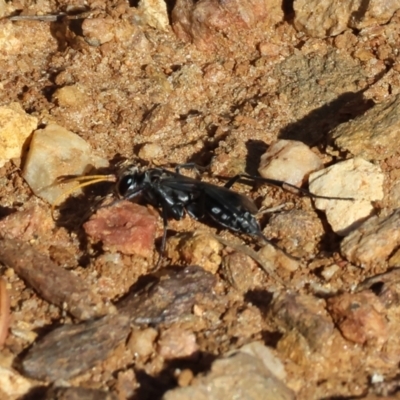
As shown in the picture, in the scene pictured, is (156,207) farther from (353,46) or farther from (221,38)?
(353,46)

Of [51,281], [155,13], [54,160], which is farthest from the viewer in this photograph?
[155,13]

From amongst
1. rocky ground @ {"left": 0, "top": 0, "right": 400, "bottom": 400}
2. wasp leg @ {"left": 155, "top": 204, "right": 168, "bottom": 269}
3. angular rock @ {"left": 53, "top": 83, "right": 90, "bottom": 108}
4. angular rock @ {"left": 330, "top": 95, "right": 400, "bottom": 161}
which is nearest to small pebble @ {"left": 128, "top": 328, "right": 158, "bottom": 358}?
rocky ground @ {"left": 0, "top": 0, "right": 400, "bottom": 400}

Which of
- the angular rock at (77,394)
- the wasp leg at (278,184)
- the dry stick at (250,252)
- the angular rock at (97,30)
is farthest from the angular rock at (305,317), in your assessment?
the angular rock at (97,30)

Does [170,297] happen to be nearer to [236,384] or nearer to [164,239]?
[164,239]

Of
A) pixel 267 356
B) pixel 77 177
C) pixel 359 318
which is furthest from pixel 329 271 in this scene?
pixel 77 177

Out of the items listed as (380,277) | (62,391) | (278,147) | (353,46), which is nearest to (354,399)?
A: (380,277)

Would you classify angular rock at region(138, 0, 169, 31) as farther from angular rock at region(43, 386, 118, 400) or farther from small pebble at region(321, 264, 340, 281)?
angular rock at region(43, 386, 118, 400)

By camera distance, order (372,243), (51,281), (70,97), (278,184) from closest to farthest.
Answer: (51,281)
(372,243)
(278,184)
(70,97)

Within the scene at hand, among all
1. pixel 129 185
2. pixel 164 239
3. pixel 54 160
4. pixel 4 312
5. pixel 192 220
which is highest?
pixel 54 160
